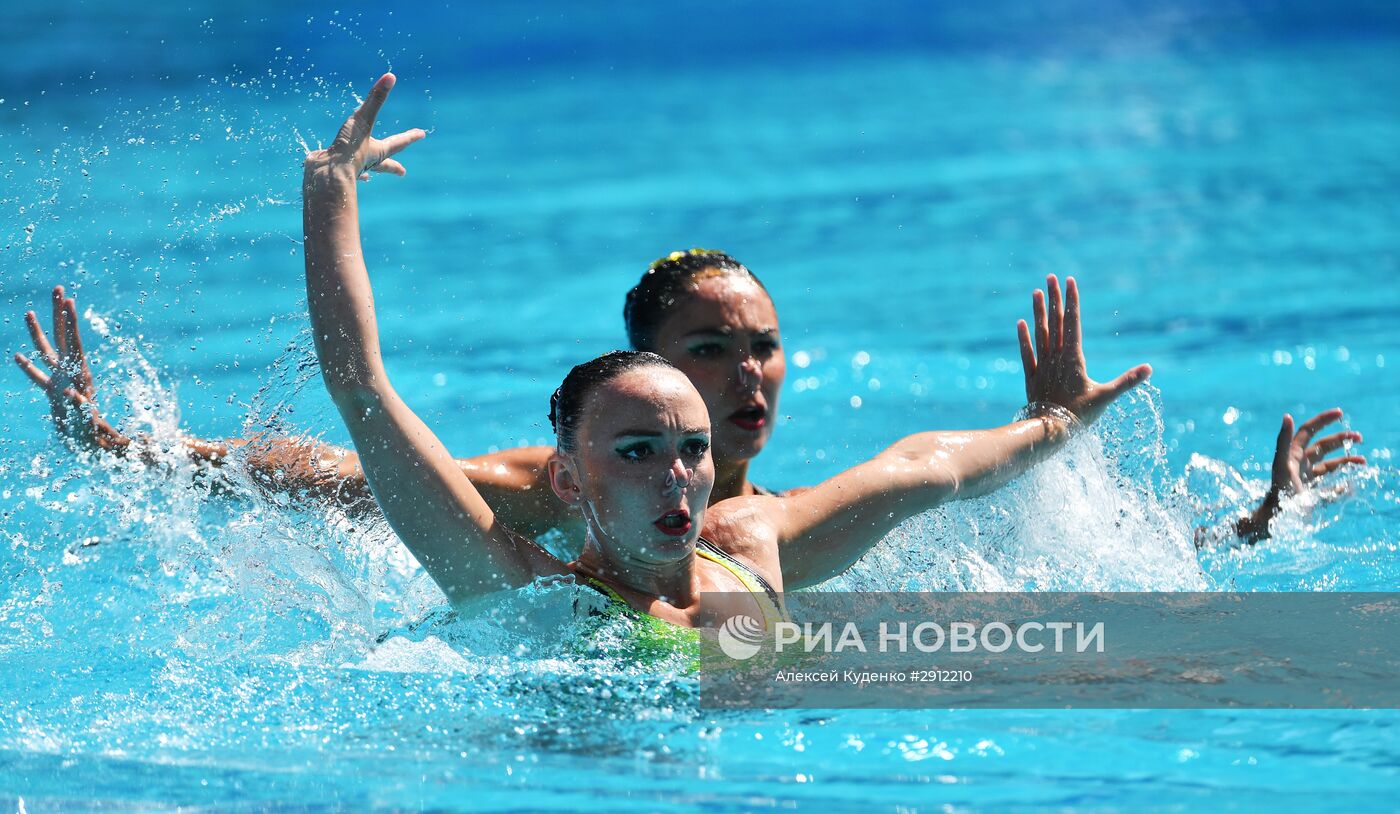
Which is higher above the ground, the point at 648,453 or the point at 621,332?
the point at 621,332

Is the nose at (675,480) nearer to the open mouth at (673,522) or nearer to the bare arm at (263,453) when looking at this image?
the open mouth at (673,522)

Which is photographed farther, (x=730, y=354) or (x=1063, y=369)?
(x=1063, y=369)

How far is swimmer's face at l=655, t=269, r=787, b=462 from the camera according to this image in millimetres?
4383

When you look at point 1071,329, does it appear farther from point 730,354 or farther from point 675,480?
point 675,480

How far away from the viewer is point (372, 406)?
129 inches

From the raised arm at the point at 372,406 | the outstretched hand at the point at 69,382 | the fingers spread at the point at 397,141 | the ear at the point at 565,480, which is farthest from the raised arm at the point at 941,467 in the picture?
the outstretched hand at the point at 69,382

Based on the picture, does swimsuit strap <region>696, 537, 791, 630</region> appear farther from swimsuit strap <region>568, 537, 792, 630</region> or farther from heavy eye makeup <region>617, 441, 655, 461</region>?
heavy eye makeup <region>617, 441, 655, 461</region>

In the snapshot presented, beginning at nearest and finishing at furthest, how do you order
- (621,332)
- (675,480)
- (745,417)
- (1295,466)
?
(675,480) → (745,417) → (1295,466) → (621,332)

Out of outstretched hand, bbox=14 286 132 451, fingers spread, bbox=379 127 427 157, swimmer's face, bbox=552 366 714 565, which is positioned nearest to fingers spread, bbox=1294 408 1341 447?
swimmer's face, bbox=552 366 714 565

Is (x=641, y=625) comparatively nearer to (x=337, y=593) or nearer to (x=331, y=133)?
(x=337, y=593)

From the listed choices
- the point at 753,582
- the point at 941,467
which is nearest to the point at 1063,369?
the point at 941,467

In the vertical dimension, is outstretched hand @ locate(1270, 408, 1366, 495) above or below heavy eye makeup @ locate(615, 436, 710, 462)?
above

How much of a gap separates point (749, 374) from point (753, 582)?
0.73 metres

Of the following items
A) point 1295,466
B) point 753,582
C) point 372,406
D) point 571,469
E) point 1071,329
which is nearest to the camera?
point 372,406
